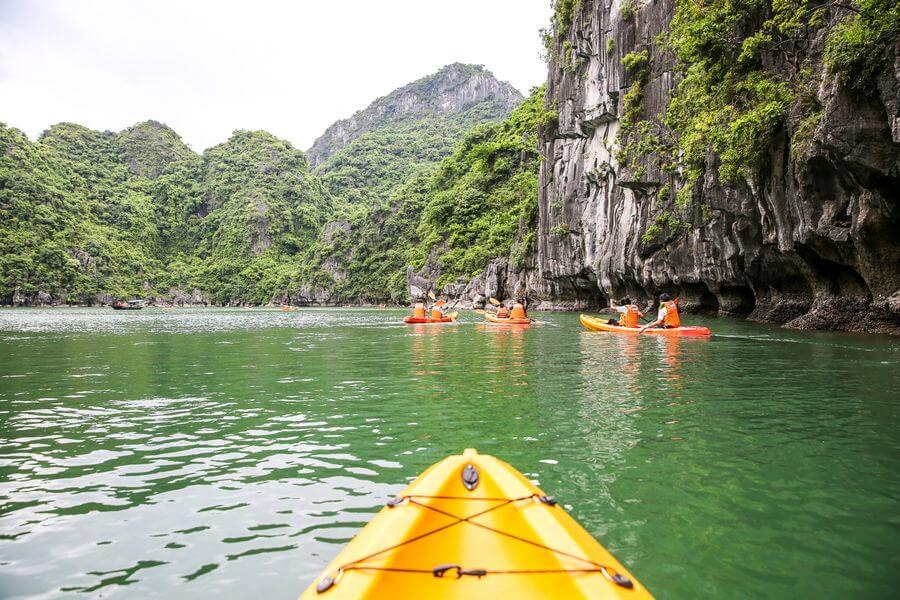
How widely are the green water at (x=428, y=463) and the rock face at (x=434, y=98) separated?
156564mm

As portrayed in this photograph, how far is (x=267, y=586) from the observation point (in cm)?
294

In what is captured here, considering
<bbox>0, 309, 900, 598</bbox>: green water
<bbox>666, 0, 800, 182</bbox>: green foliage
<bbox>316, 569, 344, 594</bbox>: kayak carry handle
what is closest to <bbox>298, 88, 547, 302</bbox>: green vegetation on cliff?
<bbox>666, 0, 800, 182</bbox>: green foliage

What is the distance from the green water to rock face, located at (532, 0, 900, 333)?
517 centimetres

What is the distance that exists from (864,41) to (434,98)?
17610cm

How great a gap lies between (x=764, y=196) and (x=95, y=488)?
1952cm

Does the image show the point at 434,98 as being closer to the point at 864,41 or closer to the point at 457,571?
the point at 864,41

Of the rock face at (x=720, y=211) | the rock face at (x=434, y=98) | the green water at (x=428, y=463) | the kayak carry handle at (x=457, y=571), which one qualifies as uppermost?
the rock face at (x=434, y=98)

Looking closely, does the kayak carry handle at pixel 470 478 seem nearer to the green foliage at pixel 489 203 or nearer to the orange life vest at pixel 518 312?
the orange life vest at pixel 518 312

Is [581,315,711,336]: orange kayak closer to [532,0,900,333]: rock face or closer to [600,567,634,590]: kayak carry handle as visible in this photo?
[532,0,900,333]: rock face

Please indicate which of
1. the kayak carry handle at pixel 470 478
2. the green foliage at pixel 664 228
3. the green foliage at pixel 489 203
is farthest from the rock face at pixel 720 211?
the kayak carry handle at pixel 470 478

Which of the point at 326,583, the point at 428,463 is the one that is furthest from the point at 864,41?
the point at 326,583

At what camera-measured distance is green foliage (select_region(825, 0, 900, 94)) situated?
10289 mm

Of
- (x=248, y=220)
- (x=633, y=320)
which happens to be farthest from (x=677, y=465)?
(x=248, y=220)

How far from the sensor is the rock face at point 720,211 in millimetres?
12812
